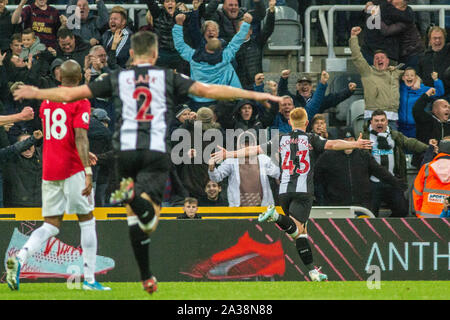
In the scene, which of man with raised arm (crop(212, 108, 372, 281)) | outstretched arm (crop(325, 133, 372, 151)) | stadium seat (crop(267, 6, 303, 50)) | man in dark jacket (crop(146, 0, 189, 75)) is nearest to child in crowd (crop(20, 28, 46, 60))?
man in dark jacket (crop(146, 0, 189, 75))

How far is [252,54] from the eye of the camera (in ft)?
49.0

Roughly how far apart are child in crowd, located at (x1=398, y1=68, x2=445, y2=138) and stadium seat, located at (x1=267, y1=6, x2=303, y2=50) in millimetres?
2308

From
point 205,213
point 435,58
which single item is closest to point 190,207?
point 205,213

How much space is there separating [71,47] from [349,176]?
5350 millimetres

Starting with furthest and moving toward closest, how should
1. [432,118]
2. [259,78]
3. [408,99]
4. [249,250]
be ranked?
[408,99], [432,118], [259,78], [249,250]

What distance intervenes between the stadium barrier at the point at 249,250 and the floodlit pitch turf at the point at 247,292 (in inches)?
27.6

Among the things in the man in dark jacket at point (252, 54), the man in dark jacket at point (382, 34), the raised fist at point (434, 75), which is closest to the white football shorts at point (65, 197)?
the man in dark jacket at point (252, 54)

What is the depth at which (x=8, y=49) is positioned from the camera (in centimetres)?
1510

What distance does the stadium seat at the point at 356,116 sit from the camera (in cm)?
1470

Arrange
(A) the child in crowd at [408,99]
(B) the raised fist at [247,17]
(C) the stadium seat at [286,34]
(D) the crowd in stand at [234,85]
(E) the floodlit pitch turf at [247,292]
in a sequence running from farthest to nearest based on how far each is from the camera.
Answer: (C) the stadium seat at [286,34] → (A) the child in crowd at [408,99] → (B) the raised fist at [247,17] → (D) the crowd in stand at [234,85] → (E) the floodlit pitch turf at [247,292]

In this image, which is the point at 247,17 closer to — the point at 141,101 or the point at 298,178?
the point at 298,178

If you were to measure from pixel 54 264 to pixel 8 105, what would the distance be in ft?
12.9

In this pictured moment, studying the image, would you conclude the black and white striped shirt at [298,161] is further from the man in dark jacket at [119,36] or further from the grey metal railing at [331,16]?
the grey metal railing at [331,16]

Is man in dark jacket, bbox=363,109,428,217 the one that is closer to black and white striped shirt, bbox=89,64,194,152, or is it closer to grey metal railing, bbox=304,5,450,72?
grey metal railing, bbox=304,5,450,72
